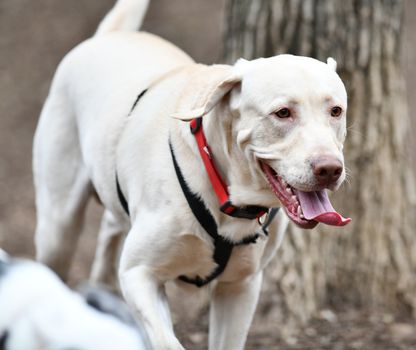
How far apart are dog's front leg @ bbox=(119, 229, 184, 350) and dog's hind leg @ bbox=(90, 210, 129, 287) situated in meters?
1.62

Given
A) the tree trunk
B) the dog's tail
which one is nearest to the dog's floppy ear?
the dog's tail

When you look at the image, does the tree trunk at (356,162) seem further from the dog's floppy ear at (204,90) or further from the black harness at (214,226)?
the black harness at (214,226)

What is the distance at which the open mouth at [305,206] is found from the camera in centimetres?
331

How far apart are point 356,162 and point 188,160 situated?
1920 mm

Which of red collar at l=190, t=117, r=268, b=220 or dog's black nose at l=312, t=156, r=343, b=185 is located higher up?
dog's black nose at l=312, t=156, r=343, b=185

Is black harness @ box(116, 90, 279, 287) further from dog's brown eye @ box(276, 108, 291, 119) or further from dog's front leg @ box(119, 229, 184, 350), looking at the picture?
dog's brown eye @ box(276, 108, 291, 119)

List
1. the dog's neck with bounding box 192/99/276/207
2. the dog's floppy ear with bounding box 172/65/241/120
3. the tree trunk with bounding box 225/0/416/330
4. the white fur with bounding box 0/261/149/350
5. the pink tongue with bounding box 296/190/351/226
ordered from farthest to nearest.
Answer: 1. the tree trunk with bounding box 225/0/416/330
2. the dog's neck with bounding box 192/99/276/207
3. the dog's floppy ear with bounding box 172/65/241/120
4. the pink tongue with bounding box 296/190/351/226
5. the white fur with bounding box 0/261/149/350

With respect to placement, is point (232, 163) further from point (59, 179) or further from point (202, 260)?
point (59, 179)

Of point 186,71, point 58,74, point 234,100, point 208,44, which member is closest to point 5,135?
point 208,44

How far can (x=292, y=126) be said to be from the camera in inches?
131

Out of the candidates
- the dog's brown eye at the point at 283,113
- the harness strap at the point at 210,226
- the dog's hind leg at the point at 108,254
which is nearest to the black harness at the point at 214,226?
the harness strap at the point at 210,226

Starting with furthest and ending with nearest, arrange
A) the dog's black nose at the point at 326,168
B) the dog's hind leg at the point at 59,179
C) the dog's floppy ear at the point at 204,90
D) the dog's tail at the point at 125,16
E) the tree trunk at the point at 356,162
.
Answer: the tree trunk at the point at 356,162
the dog's tail at the point at 125,16
the dog's hind leg at the point at 59,179
the dog's floppy ear at the point at 204,90
the dog's black nose at the point at 326,168

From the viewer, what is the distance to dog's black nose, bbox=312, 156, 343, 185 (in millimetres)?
3199

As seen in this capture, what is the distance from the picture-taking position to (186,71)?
415 cm
